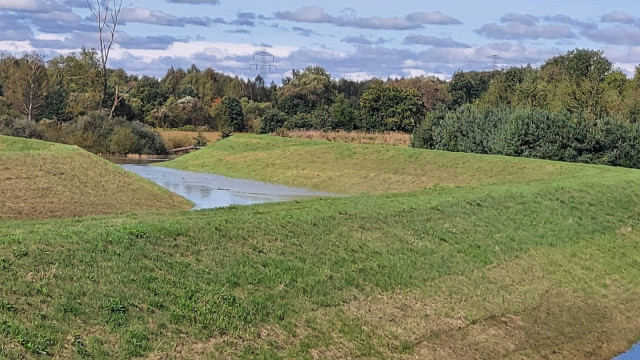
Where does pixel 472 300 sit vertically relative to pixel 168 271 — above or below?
below

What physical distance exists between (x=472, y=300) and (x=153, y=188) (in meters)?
15.2

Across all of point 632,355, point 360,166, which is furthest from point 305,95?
point 632,355

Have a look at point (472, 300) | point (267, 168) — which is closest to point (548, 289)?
point (472, 300)

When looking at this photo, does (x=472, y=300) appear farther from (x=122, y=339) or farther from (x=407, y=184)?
(x=407, y=184)

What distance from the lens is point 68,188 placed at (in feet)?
80.7

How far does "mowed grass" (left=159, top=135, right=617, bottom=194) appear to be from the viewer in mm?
37156

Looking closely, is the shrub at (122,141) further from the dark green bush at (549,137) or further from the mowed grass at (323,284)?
the mowed grass at (323,284)

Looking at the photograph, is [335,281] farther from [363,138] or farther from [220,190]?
[363,138]

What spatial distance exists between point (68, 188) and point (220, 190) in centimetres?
1136

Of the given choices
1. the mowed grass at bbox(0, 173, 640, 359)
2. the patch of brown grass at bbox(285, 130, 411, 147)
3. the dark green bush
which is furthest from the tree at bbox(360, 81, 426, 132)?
the mowed grass at bbox(0, 173, 640, 359)

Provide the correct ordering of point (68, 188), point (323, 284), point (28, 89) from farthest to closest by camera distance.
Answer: point (28, 89)
point (68, 188)
point (323, 284)

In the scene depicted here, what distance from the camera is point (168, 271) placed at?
12.2 m

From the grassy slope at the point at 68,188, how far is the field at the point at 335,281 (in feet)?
23.8

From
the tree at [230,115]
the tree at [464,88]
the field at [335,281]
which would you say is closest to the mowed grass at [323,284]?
the field at [335,281]
